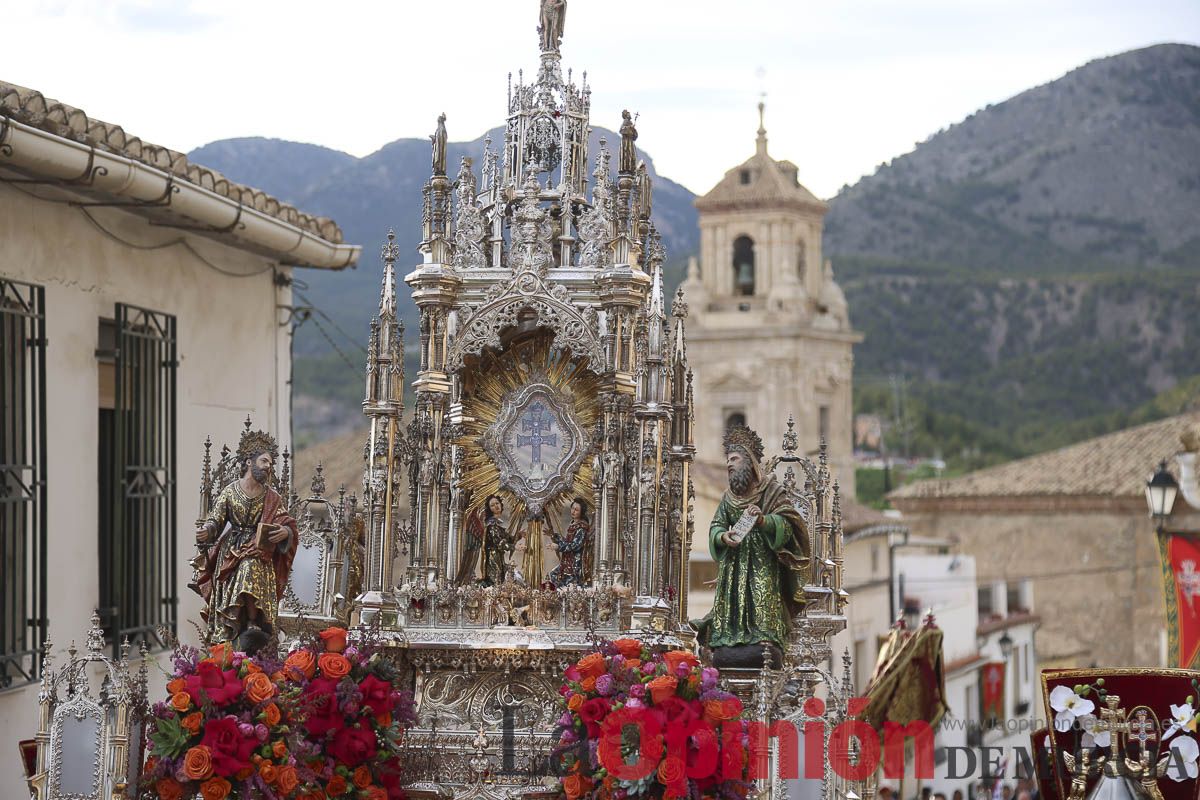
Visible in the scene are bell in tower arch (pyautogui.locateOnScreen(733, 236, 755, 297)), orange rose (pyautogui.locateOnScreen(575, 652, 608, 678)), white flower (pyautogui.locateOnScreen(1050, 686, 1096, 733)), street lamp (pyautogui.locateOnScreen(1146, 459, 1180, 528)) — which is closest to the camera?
white flower (pyautogui.locateOnScreen(1050, 686, 1096, 733))

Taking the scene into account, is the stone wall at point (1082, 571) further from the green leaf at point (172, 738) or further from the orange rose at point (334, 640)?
the green leaf at point (172, 738)

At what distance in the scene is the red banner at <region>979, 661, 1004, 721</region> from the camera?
43.4m

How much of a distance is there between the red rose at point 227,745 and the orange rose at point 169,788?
0.99 ft

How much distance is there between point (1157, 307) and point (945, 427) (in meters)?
19.6

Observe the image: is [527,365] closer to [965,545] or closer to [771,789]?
[771,789]

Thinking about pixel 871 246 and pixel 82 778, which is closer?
pixel 82 778

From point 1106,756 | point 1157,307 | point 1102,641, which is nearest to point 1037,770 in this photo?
point 1106,756

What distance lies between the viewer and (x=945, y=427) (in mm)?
98938

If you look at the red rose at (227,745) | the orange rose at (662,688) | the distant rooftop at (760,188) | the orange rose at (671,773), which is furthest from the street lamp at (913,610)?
the red rose at (227,745)

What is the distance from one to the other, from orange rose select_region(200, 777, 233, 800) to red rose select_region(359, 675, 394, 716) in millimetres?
1275

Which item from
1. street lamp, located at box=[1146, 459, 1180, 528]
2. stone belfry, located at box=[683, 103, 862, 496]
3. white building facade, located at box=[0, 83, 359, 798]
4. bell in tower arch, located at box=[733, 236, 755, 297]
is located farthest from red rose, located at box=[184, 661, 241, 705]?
bell in tower arch, located at box=[733, 236, 755, 297]

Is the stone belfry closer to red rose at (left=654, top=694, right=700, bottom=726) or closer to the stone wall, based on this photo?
the stone wall

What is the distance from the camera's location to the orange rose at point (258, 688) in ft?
43.6

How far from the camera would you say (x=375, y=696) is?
1406 centimetres
